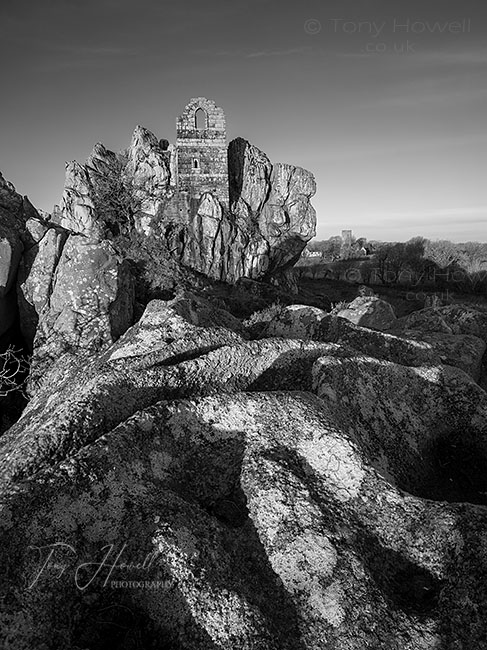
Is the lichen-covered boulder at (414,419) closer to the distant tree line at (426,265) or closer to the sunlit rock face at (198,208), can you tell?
the sunlit rock face at (198,208)

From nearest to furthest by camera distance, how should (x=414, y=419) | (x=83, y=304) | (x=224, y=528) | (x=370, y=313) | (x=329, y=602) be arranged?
(x=329, y=602) → (x=224, y=528) → (x=414, y=419) → (x=83, y=304) → (x=370, y=313)

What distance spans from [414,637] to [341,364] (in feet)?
10.9

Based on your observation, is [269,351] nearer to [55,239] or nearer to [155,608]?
[155,608]

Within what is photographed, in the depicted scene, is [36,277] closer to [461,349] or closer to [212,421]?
[212,421]

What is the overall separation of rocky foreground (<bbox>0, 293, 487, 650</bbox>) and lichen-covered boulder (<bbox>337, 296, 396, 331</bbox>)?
11.8 metres

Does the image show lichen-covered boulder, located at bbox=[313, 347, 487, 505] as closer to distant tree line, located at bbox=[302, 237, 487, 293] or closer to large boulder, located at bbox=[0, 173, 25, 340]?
large boulder, located at bbox=[0, 173, 25, 340]

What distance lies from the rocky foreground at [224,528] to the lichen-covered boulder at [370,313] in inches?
465

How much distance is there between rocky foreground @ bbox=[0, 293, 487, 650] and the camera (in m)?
3.02

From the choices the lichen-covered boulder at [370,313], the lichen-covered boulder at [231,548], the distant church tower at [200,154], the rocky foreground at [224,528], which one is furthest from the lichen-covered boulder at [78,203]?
the lichen-covered boulder at [231,548]

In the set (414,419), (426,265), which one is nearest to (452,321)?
(414,419)

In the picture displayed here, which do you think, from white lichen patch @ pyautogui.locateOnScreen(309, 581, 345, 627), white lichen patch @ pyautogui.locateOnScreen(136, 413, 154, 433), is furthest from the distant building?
white lichen patch @ pyautogui.locateOnScreen(309, 581, 345, 627)

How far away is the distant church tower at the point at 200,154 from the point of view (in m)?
44.9

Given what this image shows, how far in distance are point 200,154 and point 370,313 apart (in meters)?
34.9

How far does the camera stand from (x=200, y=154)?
46250 millimetres
